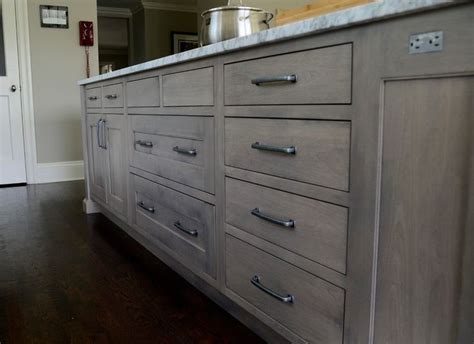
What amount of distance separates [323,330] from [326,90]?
1.82 ft

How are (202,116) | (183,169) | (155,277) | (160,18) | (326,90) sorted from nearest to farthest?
(326,90) → (202,116) → (183,169) → (155,277) → (160,18)

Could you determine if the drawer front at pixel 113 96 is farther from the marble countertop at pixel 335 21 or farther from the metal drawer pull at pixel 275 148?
the metal drawer pull at pixel 275 148

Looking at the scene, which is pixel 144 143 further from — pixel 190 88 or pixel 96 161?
pixel 96 161

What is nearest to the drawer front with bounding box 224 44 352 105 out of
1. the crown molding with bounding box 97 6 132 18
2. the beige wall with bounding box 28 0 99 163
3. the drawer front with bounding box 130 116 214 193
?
the drawer front with bounding box 130 116 214 193

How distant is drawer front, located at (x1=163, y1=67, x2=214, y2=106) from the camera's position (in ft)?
4.70

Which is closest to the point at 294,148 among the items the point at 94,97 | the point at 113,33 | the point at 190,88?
the point at 190,88

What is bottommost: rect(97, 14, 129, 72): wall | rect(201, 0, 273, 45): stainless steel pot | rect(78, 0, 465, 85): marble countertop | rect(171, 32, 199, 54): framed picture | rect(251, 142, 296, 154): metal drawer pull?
rect(251, 142, 296, 154): metal drawer pull

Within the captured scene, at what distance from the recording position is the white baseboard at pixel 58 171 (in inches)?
168

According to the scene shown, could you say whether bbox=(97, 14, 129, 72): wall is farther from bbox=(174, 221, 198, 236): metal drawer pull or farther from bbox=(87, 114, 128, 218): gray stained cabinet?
bbox=(174, 221, 198, 236): metal drawer pull

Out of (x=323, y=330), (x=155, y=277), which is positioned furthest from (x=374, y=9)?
(x=155, y=277)

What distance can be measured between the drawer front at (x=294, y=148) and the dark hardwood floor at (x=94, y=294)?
1.88ft

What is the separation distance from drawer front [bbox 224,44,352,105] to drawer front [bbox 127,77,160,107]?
23.8 inches

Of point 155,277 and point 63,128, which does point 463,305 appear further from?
point 63,128

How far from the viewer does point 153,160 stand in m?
1.91
